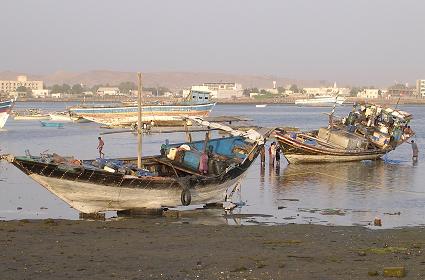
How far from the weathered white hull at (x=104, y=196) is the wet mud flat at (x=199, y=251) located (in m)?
1.22

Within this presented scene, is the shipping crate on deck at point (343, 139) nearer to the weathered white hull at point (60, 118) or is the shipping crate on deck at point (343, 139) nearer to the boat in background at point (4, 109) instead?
the boat in background at point (4, 109)

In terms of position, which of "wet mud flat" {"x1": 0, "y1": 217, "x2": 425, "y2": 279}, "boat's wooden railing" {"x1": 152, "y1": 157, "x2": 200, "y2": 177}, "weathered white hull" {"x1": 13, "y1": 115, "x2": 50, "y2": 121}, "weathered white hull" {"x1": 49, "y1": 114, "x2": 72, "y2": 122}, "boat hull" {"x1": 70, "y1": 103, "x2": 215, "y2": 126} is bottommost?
"weathered white hull" {"x1": 13, "y1": 115, "x2": 50, "y2": 121}

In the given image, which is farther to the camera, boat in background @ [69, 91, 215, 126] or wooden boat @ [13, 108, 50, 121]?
wooden boat @ [13, 108, 50, 121]

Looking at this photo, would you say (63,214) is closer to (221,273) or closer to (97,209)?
→ (97,209)

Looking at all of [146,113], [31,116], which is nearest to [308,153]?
[146,113]

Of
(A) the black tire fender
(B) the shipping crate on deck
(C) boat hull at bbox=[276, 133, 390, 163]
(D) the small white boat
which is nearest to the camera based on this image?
(A) the black tire fender

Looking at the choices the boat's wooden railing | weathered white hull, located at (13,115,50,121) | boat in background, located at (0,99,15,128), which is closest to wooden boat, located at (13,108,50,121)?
weathered white hull, located at (13,115,50,121)

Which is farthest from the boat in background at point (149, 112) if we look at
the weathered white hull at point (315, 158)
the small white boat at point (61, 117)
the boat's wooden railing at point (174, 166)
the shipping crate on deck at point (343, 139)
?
the boat's wooden railing at point (174, 166)

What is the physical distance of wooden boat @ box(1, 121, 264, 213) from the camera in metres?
22.0

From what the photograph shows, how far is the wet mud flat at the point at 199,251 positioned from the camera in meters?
13.5

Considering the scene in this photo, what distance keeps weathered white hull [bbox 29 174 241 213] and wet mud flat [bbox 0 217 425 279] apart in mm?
1221

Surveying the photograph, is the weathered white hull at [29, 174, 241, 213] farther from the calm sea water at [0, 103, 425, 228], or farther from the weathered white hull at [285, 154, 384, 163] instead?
the weathered white hull at [285, 154, 384, 163]

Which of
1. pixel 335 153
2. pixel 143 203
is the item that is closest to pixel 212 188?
pixel 143 203

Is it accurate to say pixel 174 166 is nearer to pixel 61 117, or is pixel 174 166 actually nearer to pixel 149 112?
pixel 149 112
